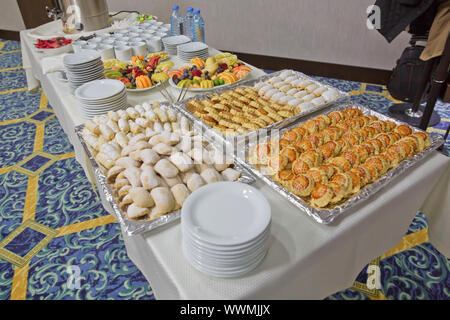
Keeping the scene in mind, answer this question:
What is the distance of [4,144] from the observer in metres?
2.36

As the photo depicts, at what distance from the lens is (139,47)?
71.5 inches

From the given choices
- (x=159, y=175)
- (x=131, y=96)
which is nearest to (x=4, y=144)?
(x=131, y=96)

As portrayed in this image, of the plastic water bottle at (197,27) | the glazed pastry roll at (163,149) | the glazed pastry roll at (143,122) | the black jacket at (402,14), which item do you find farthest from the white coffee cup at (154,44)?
the black jacket at (402,14)

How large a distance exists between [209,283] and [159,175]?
1.13 ft

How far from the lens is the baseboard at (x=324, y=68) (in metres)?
2.94

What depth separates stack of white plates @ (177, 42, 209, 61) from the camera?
174 cm

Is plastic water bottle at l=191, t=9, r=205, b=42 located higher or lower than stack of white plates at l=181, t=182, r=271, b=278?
higher

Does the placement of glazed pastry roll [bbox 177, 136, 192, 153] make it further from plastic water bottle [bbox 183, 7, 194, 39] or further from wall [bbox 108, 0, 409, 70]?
wall [bbox 108, 0, 409, 70]

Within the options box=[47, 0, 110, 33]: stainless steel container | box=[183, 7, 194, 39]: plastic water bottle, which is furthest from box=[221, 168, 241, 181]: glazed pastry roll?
box=[47, 0, 110, 33]: stainless steel container

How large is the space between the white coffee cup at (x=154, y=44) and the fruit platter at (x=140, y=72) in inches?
8.0

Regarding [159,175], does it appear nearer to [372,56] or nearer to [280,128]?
[280,128]

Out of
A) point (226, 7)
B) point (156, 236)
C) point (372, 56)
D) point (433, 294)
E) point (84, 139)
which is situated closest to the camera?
point (156, 236)

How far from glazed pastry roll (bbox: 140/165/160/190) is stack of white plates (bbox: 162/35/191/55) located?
48.9 inches

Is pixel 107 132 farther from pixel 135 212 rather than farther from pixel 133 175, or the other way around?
pixel 135 212
